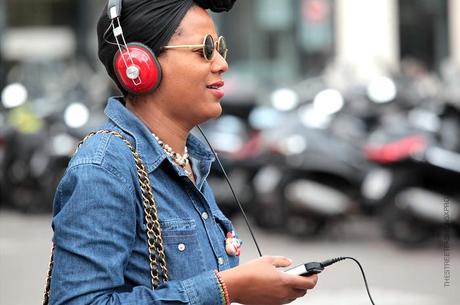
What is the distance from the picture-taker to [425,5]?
22938 millimetres

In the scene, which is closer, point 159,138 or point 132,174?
point 132,174

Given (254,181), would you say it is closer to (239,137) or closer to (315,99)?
(239,137)

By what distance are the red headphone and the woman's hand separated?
0.45 metres

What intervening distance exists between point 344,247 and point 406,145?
3.50 feet

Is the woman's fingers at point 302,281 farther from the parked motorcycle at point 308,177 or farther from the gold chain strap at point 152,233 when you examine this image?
the parked motorcycle at point 308,177

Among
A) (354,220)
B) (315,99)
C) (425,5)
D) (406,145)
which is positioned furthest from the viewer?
(425,5)

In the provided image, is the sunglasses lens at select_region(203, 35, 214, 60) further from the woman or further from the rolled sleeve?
the rolled sleeve

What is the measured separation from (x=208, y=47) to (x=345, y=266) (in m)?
6.18

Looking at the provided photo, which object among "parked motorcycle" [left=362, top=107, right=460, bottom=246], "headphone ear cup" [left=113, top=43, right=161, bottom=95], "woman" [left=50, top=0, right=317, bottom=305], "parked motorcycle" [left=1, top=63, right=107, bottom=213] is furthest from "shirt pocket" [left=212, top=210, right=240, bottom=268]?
"parked motorcycle" [left=1, top=63, right=107, bottom=213]

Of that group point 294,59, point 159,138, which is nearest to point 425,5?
point 294,59

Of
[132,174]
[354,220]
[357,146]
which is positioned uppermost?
[132,174]

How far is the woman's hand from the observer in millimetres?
2148

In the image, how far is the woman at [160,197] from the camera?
2.09 m

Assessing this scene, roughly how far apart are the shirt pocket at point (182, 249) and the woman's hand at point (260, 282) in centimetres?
9
